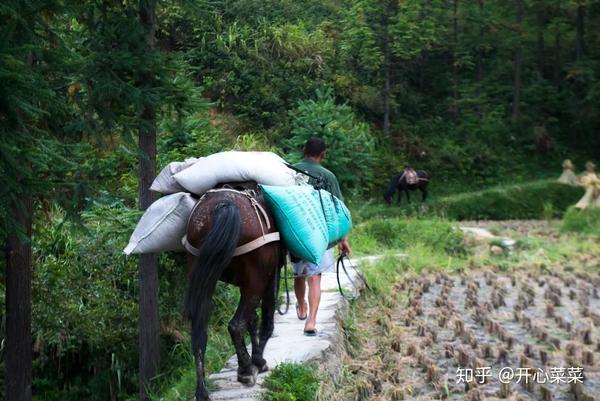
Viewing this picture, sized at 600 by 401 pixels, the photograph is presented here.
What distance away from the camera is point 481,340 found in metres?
9.02

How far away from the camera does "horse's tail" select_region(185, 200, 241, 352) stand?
212 inches

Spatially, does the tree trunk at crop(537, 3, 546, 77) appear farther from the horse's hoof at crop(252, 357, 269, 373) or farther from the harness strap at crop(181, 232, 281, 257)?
the harness strap at crop(181, 232, 281, 257)

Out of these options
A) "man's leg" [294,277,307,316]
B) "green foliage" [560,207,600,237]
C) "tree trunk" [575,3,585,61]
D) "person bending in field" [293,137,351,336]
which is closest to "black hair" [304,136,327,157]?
"person bending in field" [293,137,351,336]

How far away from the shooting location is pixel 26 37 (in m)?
6.02

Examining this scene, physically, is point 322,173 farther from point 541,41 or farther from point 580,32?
point 541,41

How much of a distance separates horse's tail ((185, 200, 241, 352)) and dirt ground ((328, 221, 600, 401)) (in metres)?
1.46

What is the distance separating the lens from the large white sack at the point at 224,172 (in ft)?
19.6

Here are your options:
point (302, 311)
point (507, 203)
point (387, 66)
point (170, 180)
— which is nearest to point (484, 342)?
point (302, 311)

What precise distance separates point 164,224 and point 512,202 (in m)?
22.2

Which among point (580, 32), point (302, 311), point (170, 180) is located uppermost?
point (580, 32)

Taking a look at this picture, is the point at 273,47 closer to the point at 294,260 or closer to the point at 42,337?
the point at 42,337

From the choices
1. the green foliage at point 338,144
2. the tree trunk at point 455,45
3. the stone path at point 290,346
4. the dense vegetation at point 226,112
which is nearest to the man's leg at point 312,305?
the stone path at point 290,346

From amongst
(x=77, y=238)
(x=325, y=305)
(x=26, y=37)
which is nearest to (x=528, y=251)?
(x=325, y=305)

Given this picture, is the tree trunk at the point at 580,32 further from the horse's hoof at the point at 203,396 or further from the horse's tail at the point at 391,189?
the horse's hoof at the point at 203,396
